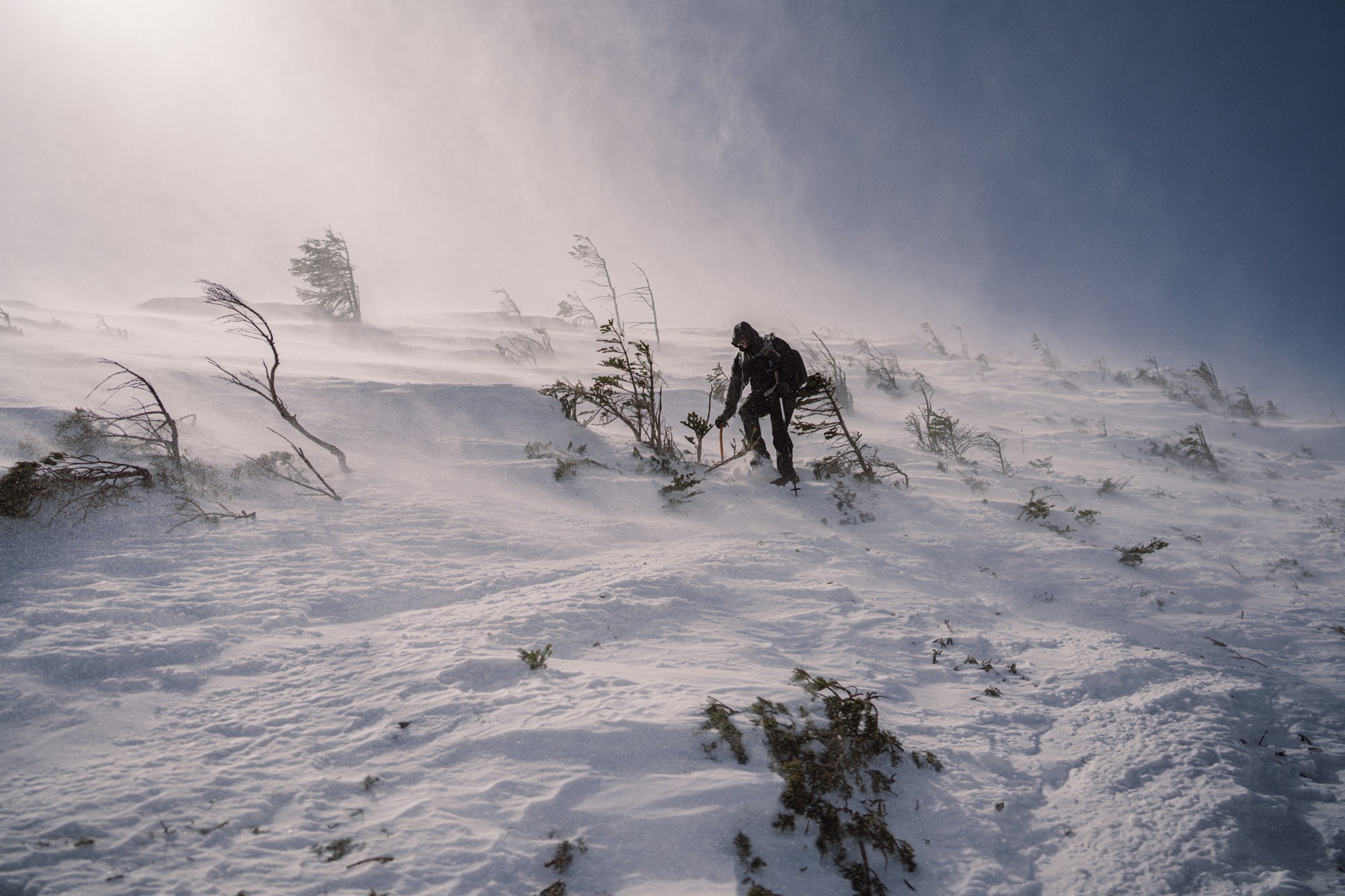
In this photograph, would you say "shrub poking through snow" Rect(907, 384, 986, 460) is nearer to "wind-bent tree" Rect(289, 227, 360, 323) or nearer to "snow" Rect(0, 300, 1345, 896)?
"snow" Rect(0, 300, 1345, 896)

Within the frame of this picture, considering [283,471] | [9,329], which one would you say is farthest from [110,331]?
[283,471]

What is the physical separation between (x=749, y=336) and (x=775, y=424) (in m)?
0.97

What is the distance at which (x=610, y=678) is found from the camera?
7.27 ft

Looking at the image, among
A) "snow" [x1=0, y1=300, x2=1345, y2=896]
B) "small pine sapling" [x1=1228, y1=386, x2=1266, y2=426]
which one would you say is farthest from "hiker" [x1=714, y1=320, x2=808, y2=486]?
"small pine sapling" [x1=1228, y1=386, x2=1266, y2=426]

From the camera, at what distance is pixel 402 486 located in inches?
172

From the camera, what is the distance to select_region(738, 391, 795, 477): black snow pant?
523cm

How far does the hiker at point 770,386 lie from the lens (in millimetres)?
5258

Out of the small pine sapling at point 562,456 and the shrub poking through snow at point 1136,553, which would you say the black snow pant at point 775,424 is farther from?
the shrub poking through snow at point 1136,553

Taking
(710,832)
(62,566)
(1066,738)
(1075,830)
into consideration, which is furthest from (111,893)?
(1066,738)

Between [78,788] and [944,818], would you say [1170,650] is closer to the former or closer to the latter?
[944,818]

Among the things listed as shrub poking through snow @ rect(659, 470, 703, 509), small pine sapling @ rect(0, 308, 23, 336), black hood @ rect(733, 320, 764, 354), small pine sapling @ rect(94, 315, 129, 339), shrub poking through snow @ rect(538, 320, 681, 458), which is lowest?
shrub poking through snow @ rect(659, 470, 703, 509)

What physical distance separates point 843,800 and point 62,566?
12.8 feet

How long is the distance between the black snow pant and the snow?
11.9 inches

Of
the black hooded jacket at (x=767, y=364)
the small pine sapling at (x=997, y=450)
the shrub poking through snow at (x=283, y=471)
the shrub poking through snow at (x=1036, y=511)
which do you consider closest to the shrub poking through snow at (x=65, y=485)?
the shrub poking through snow at (x=283, y=471)
